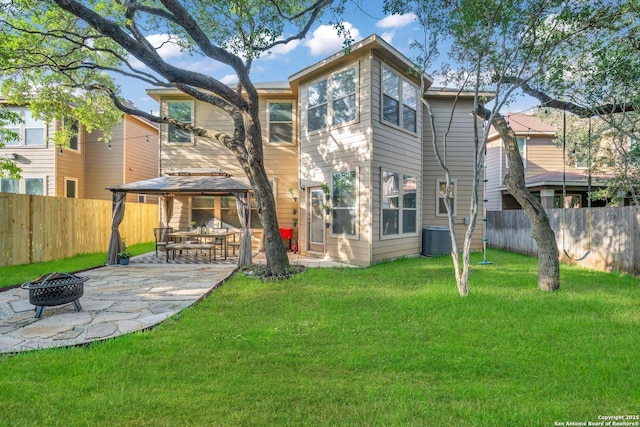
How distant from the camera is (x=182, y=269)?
7.94 metres

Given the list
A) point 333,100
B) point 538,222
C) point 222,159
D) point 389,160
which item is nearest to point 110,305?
point 389,160

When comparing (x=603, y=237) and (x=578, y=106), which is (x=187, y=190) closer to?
(x=578, y=106)

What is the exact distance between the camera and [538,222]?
5.80 metres

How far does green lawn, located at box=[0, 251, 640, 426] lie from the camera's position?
223cm

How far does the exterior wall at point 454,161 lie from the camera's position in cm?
1057

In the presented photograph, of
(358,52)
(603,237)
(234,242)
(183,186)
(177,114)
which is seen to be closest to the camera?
(603,237)

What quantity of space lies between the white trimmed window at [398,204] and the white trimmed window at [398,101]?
1569mm

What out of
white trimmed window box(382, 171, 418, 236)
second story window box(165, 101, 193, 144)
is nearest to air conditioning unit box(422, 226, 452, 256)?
white trimmed window box(382, 171, 418, 236)

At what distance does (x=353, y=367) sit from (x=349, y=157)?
20.8 feet

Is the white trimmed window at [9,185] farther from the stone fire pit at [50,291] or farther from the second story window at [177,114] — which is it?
the stone fire pit at [50,291]

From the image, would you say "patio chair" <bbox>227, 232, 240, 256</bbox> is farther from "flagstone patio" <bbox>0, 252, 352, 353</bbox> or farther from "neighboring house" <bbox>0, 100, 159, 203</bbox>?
"neighboring house" <bbox>0, 100, 159, 203</bbox>

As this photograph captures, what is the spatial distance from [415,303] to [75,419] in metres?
4.05

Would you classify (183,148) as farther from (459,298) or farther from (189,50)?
(459,298)

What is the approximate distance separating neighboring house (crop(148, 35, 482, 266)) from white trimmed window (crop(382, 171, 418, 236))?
30mm
